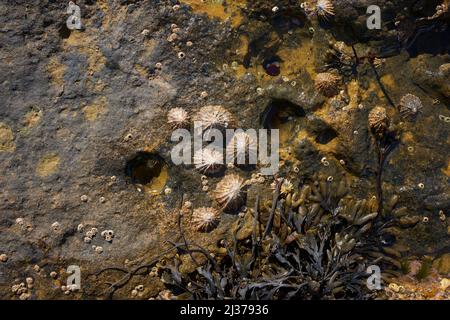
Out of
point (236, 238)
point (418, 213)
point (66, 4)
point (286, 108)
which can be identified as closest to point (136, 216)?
point (236, 238)

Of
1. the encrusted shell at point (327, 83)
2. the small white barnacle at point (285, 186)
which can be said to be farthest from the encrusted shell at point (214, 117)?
the encrusted shell at point (327, 83)

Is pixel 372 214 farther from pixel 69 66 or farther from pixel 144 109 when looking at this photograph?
pixel 69 66

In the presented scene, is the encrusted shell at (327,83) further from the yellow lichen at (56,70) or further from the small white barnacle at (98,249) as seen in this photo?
the small white barnacle at (98,249)

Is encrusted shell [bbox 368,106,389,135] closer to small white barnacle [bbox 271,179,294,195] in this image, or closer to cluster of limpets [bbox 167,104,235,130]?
small white barnacle [bbox 271,179,294,195]

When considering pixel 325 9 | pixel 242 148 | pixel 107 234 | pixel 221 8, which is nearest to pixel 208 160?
pixel 242 148

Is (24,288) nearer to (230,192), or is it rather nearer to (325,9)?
(230,192)
